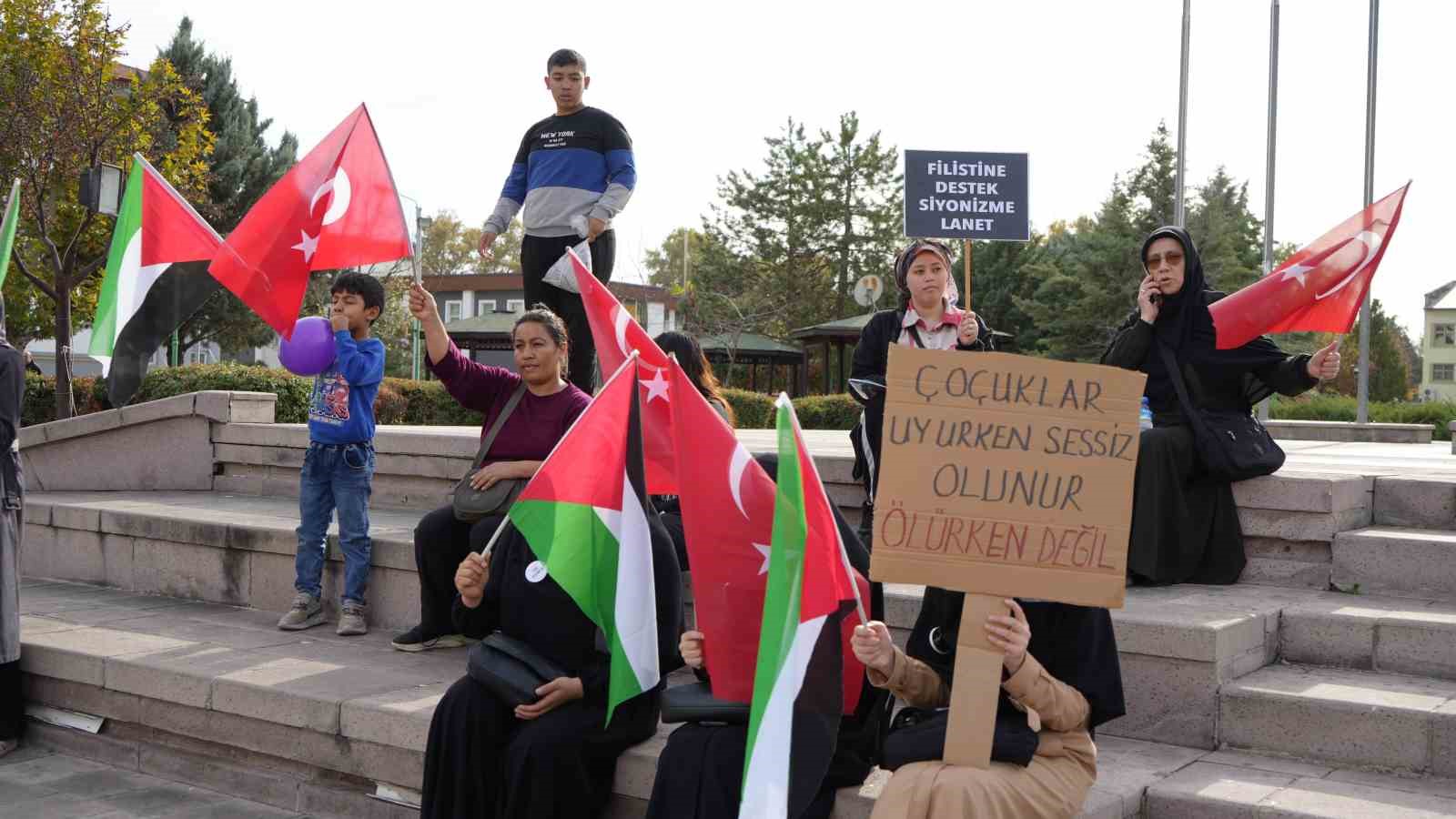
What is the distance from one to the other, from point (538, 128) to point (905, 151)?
458 centimetres

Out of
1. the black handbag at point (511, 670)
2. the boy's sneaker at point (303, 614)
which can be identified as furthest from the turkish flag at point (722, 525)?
the boy's sneaker at point (303, 614)

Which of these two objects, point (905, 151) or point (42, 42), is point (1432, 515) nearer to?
point (905, 151)

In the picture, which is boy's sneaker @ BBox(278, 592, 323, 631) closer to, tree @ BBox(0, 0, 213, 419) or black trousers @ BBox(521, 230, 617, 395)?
black trousers @ BBox(521, 230, 617, 395)

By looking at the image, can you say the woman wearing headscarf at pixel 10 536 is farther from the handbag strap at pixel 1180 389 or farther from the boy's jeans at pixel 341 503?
the handbag strap at pixel 1180 389

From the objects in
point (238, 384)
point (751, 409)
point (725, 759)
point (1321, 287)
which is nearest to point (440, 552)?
point (725, 759)

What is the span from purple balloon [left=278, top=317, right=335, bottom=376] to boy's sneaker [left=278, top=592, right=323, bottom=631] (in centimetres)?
126

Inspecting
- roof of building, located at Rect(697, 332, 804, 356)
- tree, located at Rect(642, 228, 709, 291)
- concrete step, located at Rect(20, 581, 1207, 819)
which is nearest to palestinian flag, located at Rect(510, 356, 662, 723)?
concrete step, located at Rect(20, 581, 1207, 819)

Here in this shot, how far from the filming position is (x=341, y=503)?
257 inches

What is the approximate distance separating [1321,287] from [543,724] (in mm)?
4174

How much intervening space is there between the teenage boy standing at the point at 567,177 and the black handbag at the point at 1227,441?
3187mm

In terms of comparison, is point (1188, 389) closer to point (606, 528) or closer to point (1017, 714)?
point (1017, 714)

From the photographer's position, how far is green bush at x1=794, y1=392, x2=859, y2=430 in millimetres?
19469

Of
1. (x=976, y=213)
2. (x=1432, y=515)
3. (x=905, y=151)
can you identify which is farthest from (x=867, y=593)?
(x=905, y=151)

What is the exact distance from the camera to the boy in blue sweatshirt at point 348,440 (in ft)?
21.0
